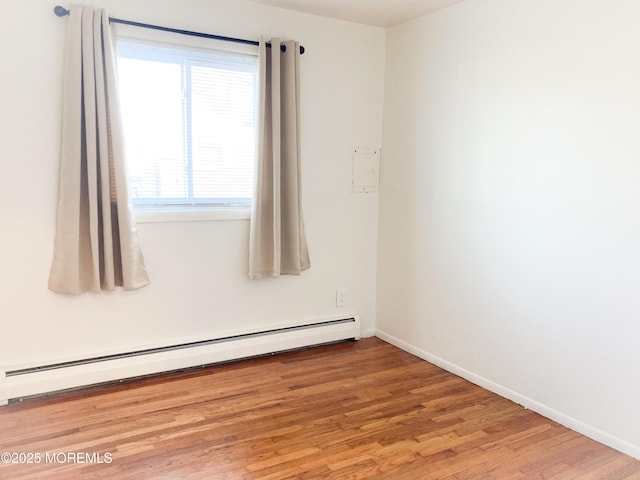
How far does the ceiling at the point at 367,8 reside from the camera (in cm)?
310

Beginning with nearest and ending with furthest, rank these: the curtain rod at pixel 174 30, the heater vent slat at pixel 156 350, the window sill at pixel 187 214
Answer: the curtain rod at pixel 174 30
the heater vent slat at pixel 156 350
the window sill at pixel 187 214

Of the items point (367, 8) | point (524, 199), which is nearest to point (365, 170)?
point (367, 8)

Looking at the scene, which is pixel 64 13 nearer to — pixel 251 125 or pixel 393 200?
pixel 251 125

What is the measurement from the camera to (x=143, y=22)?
2832 millimetres

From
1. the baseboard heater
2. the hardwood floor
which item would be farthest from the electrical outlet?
the hardwood floor

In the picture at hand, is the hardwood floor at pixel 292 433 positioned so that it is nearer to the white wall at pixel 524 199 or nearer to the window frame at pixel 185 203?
the white wall at pixel 524 199

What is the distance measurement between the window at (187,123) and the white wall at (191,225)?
0.17 m

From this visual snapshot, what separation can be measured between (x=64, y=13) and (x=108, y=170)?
829 millimetres

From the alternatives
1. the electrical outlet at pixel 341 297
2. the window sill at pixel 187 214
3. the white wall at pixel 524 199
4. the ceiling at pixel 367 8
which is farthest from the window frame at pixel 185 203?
the white wall at pixel 524 199

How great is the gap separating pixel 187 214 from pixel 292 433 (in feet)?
4.76

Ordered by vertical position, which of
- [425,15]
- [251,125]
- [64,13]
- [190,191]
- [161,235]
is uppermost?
[425,15]

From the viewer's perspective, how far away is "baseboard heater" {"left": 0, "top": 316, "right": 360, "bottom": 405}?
269 centimetres

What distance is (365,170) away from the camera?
3.72m

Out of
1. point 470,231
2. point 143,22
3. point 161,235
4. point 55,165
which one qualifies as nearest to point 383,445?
point 470,231
